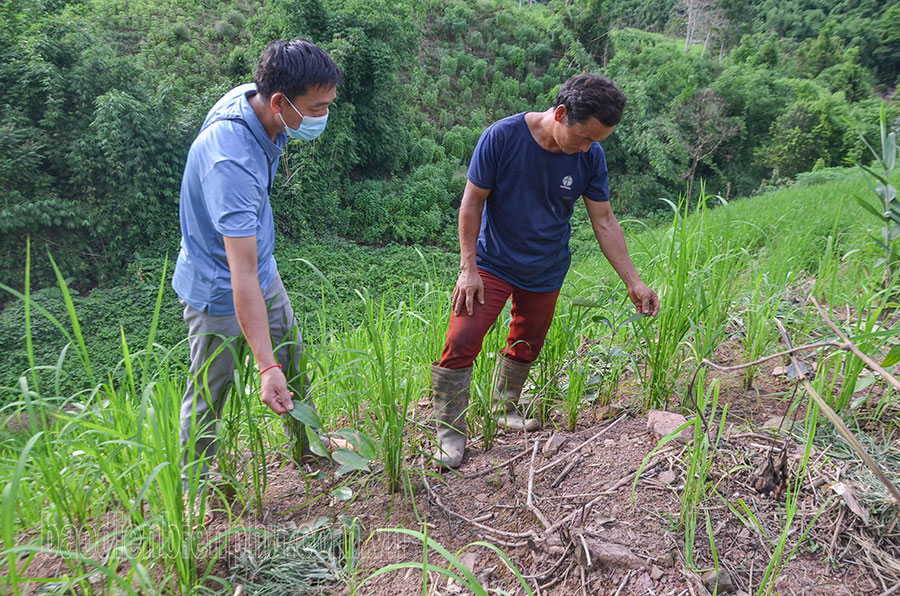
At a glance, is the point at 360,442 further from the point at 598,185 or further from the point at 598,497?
the point at 598,185

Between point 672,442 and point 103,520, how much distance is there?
1.73 metres

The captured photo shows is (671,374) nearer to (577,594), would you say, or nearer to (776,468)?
(776,468)

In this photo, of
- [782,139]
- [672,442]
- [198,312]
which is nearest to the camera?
[672,442]

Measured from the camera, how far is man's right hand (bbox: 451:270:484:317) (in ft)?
6.75

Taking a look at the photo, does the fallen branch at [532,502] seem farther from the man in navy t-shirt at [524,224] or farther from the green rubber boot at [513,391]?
the green rubber boot at [513,391]

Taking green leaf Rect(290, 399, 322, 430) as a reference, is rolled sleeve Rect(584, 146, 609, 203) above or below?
above

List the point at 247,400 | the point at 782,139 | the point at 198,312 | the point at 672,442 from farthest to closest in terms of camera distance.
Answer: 1. the point at 782,139
2. the point at 198,312
3. the point at 672,442
4. the point at 247,400

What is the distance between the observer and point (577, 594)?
1.35m

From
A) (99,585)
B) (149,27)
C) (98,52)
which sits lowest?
(99,585)

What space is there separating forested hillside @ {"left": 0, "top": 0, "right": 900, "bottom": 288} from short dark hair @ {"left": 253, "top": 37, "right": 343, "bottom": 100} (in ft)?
9.76

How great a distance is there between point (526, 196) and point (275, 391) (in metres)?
1.19

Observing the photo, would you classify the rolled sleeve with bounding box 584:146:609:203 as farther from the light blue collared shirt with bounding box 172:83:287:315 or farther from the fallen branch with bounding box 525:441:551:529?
the light blue collared shirt with bounding box 172:83:287:315

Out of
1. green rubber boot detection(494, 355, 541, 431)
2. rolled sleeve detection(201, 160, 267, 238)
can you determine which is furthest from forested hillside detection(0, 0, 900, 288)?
rolled sleeve detection(201, 160, 267, 238)

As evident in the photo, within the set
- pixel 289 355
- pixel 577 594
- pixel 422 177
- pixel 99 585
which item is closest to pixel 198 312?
pixel 289 355
